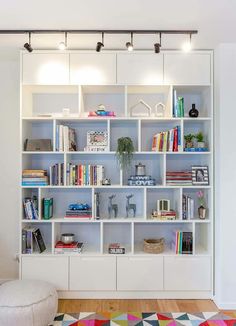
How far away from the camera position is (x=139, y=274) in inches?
128

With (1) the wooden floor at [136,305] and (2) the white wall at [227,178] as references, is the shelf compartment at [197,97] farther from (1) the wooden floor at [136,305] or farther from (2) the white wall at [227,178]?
(1) the wooden floor at [136,305]

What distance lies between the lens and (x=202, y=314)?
2967 millimetres

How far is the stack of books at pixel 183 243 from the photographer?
3295mm

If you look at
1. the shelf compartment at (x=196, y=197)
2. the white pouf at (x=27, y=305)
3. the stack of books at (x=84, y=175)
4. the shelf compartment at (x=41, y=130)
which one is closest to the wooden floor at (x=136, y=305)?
the white pouf at (x=27, y=305)

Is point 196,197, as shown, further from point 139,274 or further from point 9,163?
point 9,163

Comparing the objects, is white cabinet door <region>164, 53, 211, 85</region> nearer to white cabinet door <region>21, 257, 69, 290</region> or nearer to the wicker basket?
the wicker basket

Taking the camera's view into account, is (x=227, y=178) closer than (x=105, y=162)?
Yes

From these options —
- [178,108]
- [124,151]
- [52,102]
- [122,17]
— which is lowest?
[124,151]

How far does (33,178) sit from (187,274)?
1922 mm

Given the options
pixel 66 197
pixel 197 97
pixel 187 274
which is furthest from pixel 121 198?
pixel 197 97

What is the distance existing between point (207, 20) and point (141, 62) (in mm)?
827

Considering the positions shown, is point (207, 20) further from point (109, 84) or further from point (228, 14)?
point (109, 84)

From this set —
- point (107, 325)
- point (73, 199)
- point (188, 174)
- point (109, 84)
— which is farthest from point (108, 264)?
point (109, 84)

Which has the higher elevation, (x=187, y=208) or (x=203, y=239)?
(x=187, y=208)
